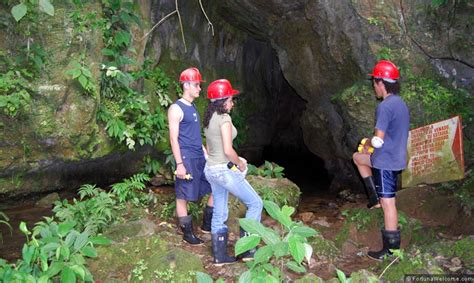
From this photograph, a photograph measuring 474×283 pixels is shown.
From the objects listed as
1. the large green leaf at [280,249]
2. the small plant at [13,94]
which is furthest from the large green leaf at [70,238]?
the small plant at [13,94]

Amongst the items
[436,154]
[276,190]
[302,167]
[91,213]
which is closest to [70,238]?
[91,213]

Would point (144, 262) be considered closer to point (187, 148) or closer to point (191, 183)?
point (191, 183)

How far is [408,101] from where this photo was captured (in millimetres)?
7652

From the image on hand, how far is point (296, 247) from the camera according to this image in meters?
2.75

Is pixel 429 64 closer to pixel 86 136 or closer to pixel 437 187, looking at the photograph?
pixel 437 187

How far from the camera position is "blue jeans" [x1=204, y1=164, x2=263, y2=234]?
16.0 ft

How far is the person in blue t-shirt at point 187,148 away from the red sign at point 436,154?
10.7ft

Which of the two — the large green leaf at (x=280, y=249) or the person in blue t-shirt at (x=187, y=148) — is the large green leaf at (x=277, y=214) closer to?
the large green leaf at (x=280, y=249)

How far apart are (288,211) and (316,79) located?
7592 millimetres

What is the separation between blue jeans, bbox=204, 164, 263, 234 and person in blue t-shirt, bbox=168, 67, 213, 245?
0.53 metres

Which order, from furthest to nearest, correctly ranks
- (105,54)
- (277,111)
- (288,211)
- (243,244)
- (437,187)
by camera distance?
(277,111)
(105,54)
(437,187)
(288,211)
(243,244)

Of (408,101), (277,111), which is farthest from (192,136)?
(277,111)

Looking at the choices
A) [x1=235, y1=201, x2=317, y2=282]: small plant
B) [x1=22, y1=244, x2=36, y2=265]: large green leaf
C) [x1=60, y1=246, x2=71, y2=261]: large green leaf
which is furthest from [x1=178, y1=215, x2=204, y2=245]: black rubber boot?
[x1=235, y1=201, x2=317, y2=282]: small plant

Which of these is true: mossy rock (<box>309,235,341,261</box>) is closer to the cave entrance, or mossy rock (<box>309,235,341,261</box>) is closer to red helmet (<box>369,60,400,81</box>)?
red helmet (<box>369,60,400,81</box>)
